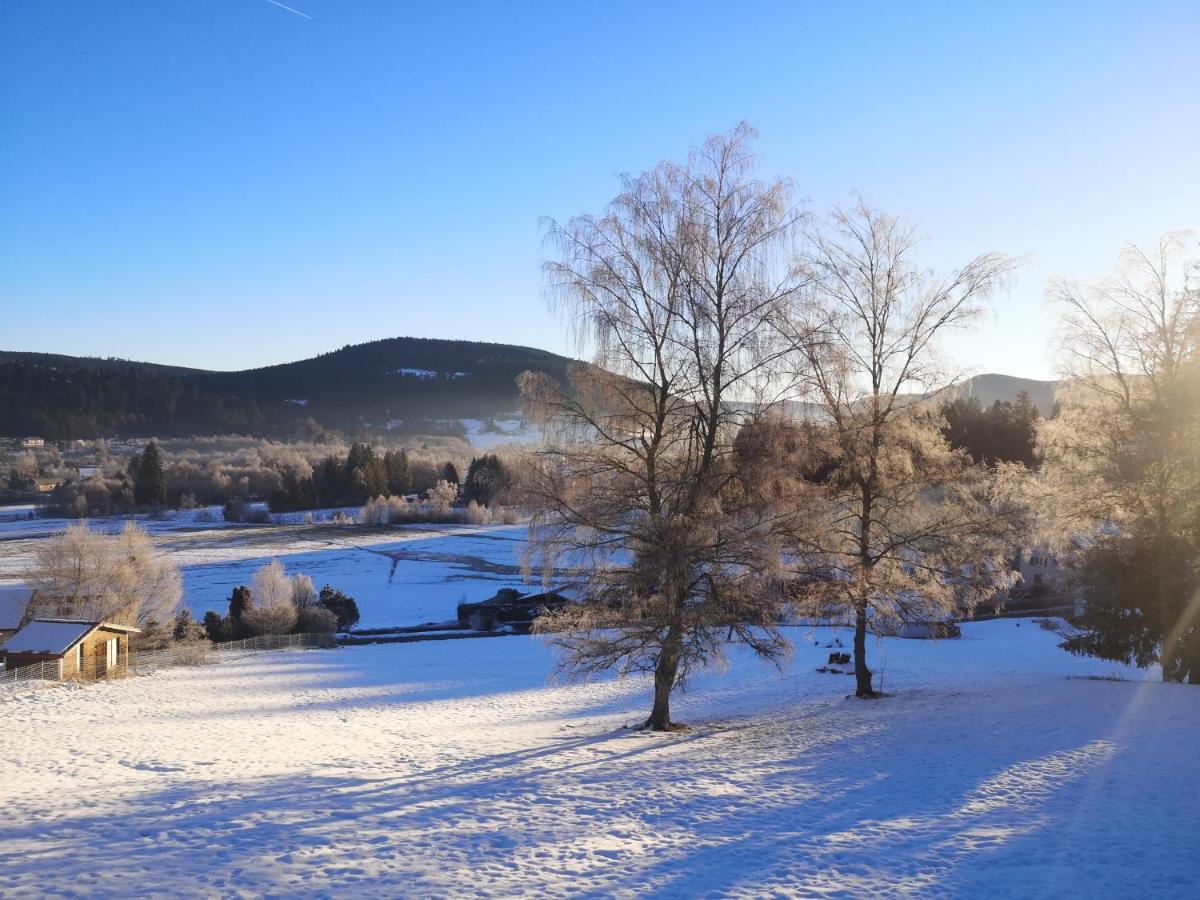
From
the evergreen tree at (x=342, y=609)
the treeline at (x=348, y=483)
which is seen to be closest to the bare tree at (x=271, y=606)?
the evergreen tree at (x=342, y=609)


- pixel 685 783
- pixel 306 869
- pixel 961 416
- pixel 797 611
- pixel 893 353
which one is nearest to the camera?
pixel 306 869

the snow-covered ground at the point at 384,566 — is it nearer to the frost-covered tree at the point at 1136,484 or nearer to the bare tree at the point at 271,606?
the bare tree at the point at 271,606

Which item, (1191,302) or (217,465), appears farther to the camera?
(217,465)

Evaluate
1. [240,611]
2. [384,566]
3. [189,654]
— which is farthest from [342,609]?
[384,566]

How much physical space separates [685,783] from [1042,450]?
44.3 ft

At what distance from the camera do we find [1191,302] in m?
16.4

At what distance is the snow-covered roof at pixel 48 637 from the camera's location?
90.1 feet

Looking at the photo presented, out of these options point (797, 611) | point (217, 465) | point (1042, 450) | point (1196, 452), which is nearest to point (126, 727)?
point (797, 611)

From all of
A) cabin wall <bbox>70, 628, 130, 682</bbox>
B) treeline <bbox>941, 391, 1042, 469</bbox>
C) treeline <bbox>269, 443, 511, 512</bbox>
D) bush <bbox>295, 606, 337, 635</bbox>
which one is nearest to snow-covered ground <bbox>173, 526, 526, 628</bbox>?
bush <bbox>295, 606, 337, 635</bbox>

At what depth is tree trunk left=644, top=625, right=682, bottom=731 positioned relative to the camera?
13.7 meters

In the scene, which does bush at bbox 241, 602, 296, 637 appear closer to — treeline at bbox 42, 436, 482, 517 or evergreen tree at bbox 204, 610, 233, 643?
evergreen tree at bbox 204, 610, 233, 643

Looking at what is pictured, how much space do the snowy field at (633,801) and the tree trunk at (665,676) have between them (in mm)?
547

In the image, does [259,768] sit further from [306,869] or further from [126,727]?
[126,727]

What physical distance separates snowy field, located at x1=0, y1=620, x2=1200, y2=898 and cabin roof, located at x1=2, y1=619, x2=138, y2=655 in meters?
9.40
